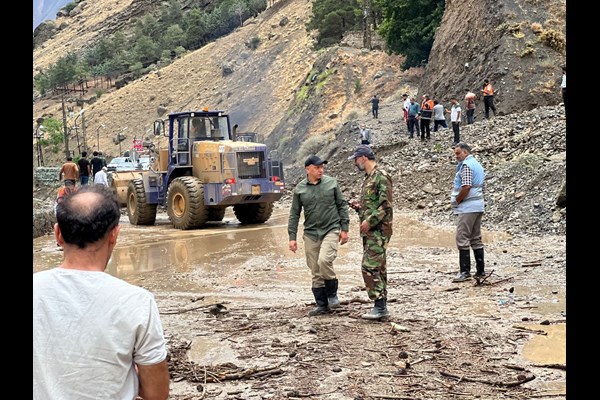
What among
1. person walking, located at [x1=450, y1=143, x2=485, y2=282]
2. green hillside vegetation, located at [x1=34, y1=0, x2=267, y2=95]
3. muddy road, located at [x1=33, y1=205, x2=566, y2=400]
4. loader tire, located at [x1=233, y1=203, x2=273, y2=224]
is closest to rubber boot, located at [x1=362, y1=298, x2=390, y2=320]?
muddy road, located at [x1=33, y1=205, x2=566, y2=400]

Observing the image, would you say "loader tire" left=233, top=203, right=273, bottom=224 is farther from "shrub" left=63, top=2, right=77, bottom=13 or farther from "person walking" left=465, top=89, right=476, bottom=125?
"shrub" left=63, top=2, right=77, bottom=13

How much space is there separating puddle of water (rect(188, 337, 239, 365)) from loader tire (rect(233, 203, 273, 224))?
41.7ft

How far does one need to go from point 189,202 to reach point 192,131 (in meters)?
1.97

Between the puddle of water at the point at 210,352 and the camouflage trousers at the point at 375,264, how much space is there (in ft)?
5.30

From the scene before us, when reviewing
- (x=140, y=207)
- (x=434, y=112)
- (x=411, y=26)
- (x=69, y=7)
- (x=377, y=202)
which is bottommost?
(x=140, y=207)

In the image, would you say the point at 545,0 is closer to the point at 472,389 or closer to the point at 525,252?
the point at 525,252

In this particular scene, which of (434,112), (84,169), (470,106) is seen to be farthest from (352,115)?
(84,169)

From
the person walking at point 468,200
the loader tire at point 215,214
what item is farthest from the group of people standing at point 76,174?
the person walking at point 468,200

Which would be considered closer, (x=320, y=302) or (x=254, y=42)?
(x=320, y=302)

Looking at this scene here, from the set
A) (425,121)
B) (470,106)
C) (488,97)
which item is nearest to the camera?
(425,121)

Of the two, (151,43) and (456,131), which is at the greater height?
(151,43)

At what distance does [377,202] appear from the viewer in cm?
811

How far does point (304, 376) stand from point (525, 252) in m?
7.41

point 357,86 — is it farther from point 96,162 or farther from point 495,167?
point 495,167
